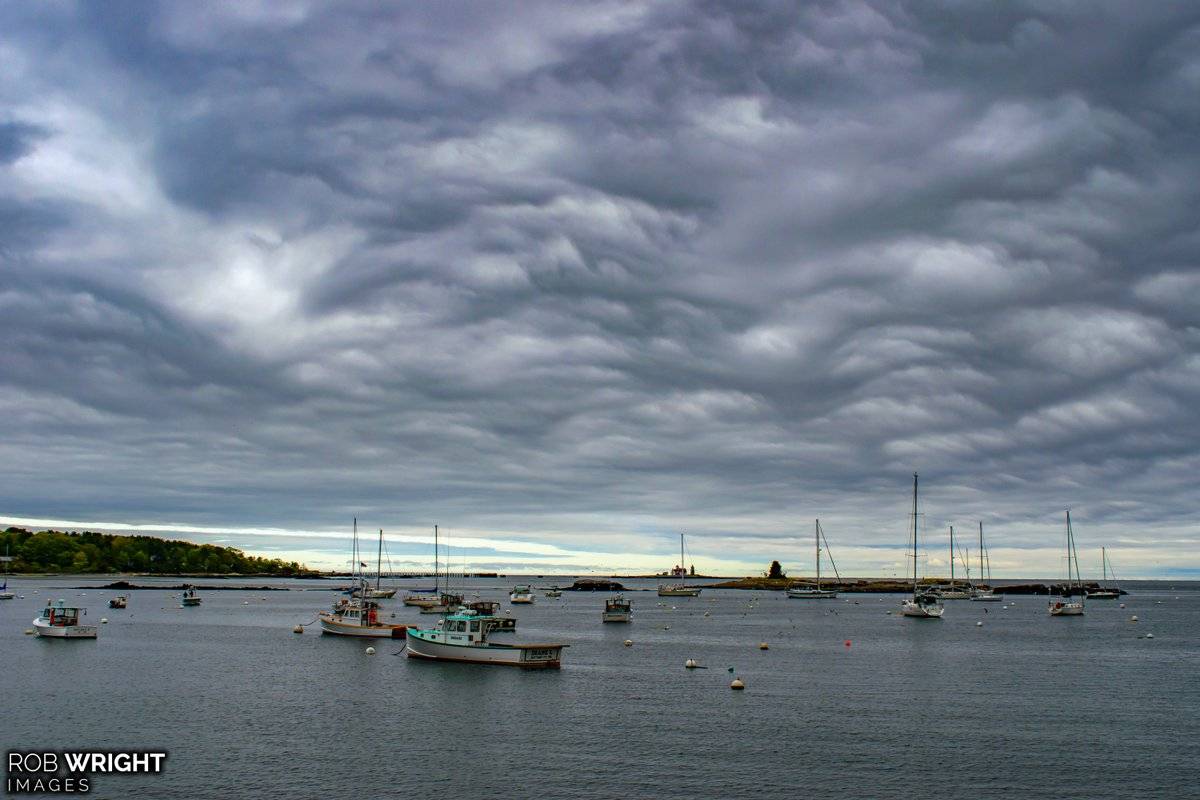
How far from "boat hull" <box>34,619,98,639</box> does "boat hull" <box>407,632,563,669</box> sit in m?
54.4

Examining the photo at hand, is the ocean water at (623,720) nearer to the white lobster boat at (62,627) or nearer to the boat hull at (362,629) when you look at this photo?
the white lobster boat at (62,627)

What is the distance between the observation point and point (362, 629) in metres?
130

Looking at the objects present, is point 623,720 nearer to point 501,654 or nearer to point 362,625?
point 501,654

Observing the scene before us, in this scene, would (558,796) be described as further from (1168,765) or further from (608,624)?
(608,624)

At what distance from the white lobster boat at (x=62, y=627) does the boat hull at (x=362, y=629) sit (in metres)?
29.1

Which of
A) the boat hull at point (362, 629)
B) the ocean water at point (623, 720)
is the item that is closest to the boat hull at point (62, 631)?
the ocean water at point (623, 720)

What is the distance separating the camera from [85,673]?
89.7 meters

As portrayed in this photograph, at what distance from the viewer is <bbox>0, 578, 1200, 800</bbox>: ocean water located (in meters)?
50.5

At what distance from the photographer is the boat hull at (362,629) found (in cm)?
12679

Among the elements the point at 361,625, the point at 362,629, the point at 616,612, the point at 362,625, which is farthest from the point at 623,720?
the point at 616,612

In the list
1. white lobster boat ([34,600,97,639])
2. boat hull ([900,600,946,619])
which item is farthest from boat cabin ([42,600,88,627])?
boat hull ([900,600,946,619])

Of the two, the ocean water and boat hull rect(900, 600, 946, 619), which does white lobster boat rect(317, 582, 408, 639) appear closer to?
the ocean water

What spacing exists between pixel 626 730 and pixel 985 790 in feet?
73.7

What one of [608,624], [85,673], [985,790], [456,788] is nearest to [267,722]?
[456,788]
